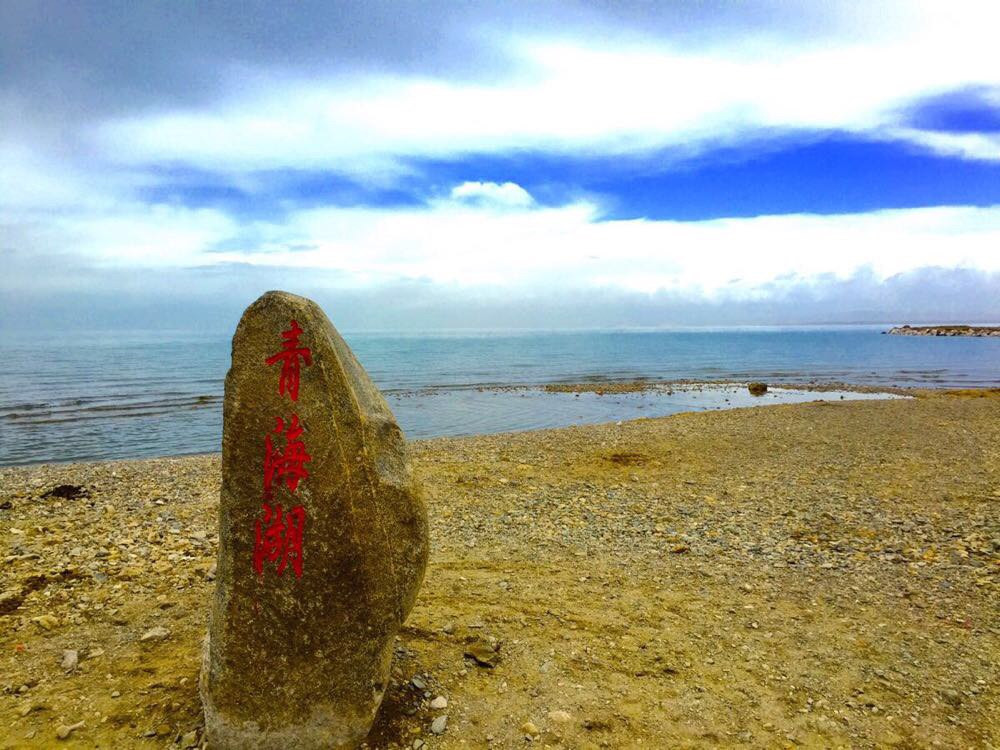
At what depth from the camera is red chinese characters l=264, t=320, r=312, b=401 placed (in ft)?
14.9

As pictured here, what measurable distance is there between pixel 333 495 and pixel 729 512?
853 centimetres

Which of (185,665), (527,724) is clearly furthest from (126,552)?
(527,724)

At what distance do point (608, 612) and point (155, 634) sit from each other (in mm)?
4817

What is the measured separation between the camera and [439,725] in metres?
5.05

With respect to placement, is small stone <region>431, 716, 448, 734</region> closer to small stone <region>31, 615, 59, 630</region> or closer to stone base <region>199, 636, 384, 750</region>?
stone base <region>199, 636, 384, 750</region>

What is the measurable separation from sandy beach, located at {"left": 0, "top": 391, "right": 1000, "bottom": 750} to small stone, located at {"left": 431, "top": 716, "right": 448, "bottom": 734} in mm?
73

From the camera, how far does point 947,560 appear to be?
8.54 m

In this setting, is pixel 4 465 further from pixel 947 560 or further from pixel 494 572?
pixel 947 560

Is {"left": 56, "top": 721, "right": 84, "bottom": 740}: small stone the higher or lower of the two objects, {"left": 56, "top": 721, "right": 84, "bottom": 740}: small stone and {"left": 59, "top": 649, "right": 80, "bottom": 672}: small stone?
the lower

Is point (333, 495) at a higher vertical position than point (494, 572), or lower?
higher

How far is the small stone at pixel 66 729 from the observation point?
476cm

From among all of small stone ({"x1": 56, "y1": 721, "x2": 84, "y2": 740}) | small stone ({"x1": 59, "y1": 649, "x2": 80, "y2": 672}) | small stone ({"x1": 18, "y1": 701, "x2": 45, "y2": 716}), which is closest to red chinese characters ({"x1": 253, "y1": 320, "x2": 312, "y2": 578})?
small stone ({"x1": 56, "y1": 721, "x2": 84, "y2": 740})

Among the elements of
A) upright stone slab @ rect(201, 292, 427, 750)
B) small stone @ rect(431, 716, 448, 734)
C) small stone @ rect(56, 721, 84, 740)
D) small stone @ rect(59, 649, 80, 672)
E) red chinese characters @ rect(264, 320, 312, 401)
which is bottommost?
small stone @ rect(431, 716, 448, 734)

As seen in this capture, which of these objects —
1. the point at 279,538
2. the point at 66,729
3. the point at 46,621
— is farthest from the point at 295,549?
the point at 46,621
